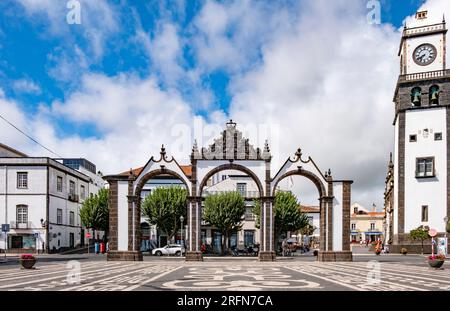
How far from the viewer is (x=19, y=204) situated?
52.4 m

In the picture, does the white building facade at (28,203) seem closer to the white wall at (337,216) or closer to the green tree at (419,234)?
the white wall at (337,216)

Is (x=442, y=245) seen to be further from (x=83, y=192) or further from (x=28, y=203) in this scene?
(x=83, y=192)

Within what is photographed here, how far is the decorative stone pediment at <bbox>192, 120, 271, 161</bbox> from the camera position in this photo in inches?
1326

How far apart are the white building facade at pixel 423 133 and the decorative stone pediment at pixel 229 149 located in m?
25.5

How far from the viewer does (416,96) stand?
52.8 metres

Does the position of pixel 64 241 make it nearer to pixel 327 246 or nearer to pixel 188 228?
pixel 188 228

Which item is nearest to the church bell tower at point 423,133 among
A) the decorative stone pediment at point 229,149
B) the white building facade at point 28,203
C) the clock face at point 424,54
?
the clock face at point 424,54

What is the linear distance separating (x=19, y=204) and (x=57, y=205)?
4586 millimetres

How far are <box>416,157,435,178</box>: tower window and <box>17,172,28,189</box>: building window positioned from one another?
Answer: 4199 centimetres

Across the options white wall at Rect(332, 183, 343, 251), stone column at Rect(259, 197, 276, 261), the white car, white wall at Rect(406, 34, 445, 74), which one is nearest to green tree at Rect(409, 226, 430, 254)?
white wall at Rect(406, 34, 445, 74)

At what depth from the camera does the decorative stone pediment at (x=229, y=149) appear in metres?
33.7

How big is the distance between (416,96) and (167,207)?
96.1ft

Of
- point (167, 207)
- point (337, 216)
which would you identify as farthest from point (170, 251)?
point (337, 216)

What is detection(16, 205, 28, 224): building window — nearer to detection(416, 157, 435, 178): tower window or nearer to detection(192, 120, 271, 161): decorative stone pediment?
detection(192, 120, 271, 161): decorative stone pediment
